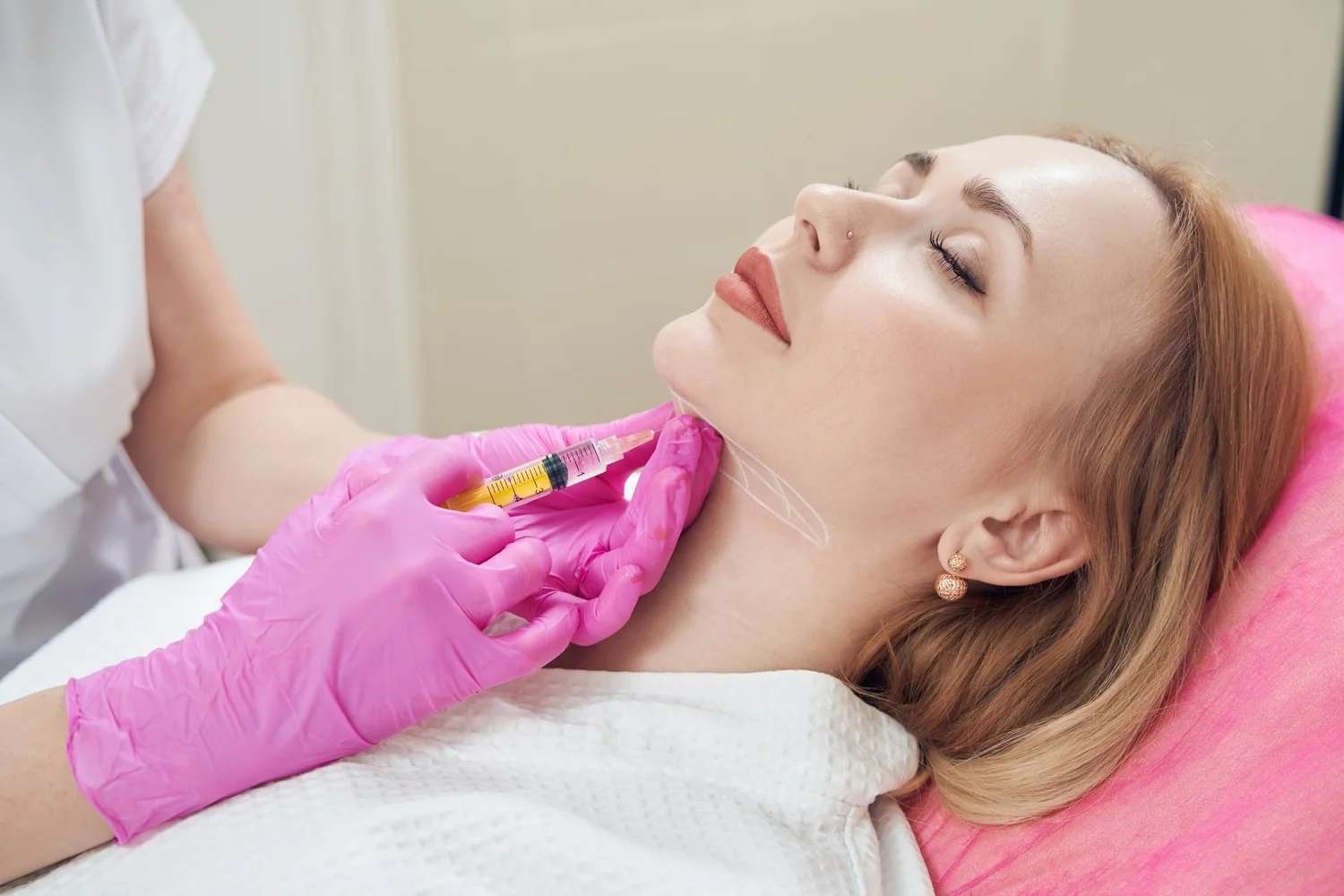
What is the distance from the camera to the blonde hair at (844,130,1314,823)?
3.03ft

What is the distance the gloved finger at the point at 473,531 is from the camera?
2.92ft

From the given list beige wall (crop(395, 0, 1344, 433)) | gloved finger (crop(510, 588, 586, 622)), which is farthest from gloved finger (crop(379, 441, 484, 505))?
beige wall (crop(395, 0, 1344, 433))

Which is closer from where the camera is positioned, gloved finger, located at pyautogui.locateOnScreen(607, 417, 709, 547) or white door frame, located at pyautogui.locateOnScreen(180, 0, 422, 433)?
gloved finger, located at pyautogui.locateOnScreen(607, 417, 709, 547)

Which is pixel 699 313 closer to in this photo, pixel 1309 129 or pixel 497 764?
pixel 497 764

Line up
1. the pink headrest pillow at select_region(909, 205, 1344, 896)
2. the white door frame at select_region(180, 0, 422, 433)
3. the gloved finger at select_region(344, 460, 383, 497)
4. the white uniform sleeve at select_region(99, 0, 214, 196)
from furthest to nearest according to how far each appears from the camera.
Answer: the white door frame at select_region(180, 0, 422, 433)
the white uniform sleeve at select_region(99, 0, 214, 196)
the gloved finger at select_region(344, 460, 383, 497)
the pink headrest pillow at select_region(909, 205, 1344, 896)

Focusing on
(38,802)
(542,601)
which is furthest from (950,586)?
(38,802)

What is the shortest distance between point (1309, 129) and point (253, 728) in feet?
6.42

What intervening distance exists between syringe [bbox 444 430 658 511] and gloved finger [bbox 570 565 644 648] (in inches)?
4.3

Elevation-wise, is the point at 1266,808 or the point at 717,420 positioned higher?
the point at 717,420

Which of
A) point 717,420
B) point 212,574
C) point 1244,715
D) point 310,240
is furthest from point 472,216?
point 1244,715

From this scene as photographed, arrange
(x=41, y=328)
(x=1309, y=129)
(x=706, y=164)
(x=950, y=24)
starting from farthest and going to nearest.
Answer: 1. (x=706, y=164)
2. (x=950, y=24)
3. (x=1309, y=129)
4. (x=41, y=328)

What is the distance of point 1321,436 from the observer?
1.04m

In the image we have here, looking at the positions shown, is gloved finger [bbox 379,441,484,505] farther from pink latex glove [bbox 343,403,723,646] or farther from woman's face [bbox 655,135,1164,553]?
woman's face [bbox 655,135,1164,553]

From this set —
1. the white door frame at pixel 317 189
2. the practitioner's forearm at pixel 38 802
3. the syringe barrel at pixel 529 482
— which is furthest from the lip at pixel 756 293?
the white door frame at pixel 317 189
